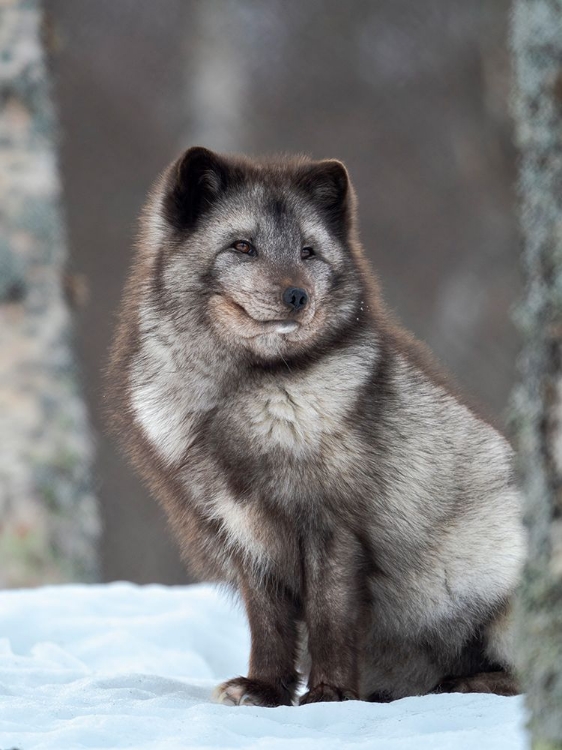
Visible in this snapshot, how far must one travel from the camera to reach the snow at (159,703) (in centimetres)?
269

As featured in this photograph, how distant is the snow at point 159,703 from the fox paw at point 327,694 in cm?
29

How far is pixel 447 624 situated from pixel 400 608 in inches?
6.0

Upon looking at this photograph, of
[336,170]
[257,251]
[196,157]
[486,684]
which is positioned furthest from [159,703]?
[336,170]

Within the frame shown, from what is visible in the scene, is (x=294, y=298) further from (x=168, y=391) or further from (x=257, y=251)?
(x=168, y=391)

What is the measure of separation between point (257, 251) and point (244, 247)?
5cm

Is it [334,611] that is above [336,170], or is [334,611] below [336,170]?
below

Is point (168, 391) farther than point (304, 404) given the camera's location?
Yes

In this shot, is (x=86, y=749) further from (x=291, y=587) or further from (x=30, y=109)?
(x=30, y=109)

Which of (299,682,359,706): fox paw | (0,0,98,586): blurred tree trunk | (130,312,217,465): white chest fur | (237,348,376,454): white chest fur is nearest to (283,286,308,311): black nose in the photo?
(237,348,376,454): white chest fur

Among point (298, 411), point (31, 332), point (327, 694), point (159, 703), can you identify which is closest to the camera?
point (159, 703)

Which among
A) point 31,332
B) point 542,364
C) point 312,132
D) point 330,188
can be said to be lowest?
point 31,332

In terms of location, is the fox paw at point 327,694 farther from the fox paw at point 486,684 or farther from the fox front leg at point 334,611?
the fox paw at point 486,684

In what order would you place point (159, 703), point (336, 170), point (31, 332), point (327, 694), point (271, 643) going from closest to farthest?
point (159, 703) < point (327, 694) < point (271, 643) < point (336, 170) < point (31, 332)

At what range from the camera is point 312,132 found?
12203 mm
